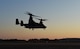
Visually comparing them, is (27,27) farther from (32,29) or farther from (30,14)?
(30,14)

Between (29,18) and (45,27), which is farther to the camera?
(29,18)

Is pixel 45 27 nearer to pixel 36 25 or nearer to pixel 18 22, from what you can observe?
pixel 36 25

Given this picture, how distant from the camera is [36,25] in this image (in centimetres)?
7350

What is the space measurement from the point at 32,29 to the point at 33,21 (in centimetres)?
382

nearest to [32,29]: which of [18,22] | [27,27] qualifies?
[27,27]

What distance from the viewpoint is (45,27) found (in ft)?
235

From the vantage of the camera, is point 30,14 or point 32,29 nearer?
point 32,29

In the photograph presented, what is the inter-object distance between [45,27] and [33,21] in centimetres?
500

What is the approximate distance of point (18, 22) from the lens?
76500 millimetres

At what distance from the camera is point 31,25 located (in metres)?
73.2

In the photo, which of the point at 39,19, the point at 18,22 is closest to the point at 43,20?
the point at 39,19

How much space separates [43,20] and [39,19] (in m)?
1.32

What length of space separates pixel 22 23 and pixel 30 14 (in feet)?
15.9

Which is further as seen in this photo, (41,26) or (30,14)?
(30,14)
